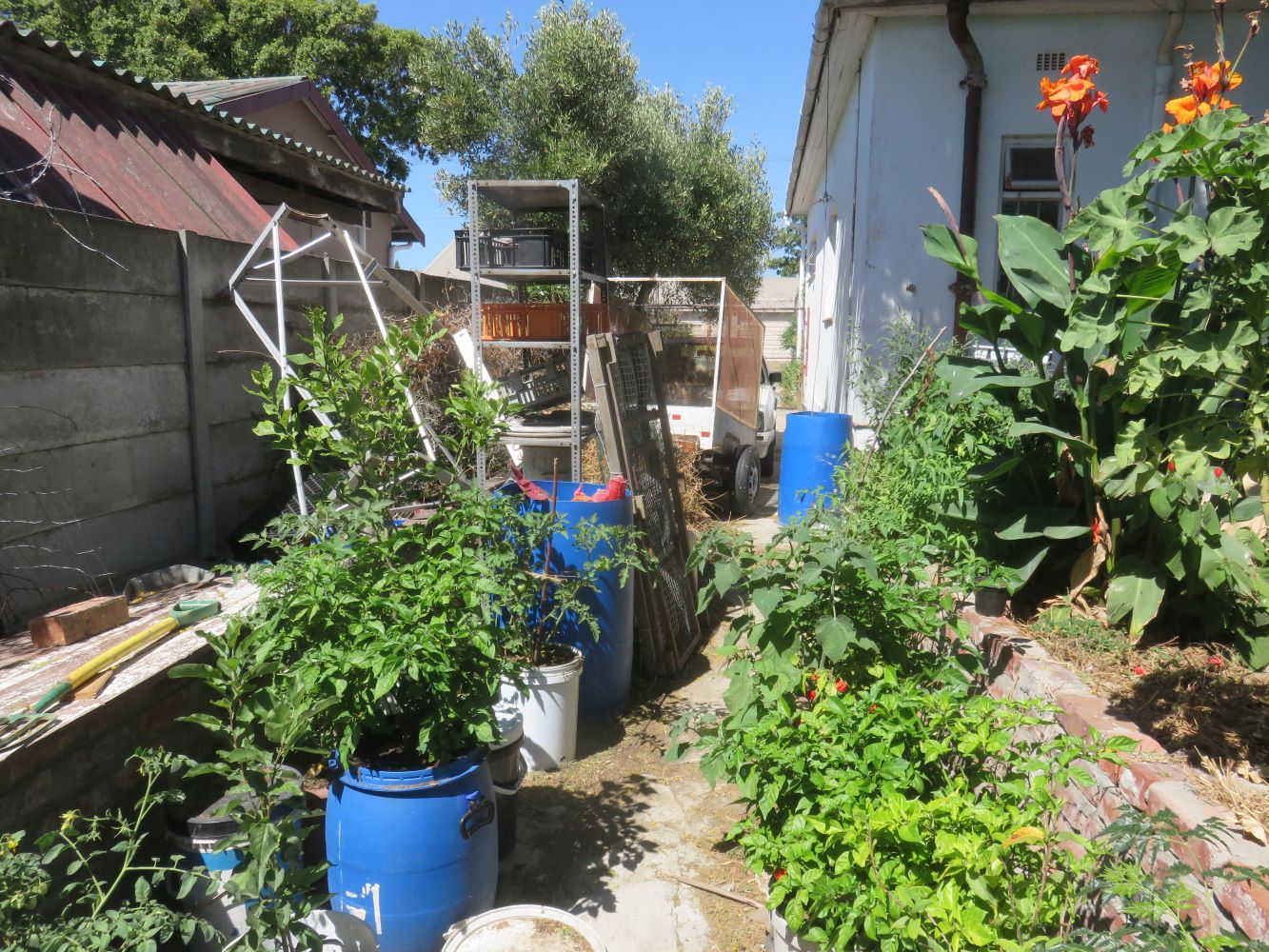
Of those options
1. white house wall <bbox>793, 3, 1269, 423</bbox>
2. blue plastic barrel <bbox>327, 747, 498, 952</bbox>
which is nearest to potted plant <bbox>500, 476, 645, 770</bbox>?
blue plastic barrel <bbox>327, 747, 498, 952</bbox>

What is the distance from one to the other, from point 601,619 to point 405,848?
1.96 metres

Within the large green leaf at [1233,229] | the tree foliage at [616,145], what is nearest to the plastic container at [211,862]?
the large green leaf at [1233,229]

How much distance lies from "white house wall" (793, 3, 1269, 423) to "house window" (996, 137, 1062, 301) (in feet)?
0.29

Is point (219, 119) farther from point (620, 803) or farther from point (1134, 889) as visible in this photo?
A: point (1134, 889)

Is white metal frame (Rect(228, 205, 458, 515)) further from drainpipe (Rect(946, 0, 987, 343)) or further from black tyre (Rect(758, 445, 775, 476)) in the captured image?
black tyre (Rect(758, 445, 775, 476))

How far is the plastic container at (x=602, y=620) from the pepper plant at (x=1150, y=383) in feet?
5.90

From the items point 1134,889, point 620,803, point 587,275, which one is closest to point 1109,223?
point 1134,889

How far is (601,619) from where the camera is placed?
4.50 metres

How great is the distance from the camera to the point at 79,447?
3.64 meters

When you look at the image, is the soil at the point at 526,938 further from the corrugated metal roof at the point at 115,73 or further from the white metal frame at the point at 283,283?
the corrugated metal roof at the point at 115,73

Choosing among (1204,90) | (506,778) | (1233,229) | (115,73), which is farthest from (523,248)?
(1233,229)

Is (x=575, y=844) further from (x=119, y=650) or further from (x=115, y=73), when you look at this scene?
(x=115, y=73)

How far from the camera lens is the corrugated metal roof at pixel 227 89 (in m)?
10.7

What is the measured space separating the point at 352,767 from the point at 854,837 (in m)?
1.54
